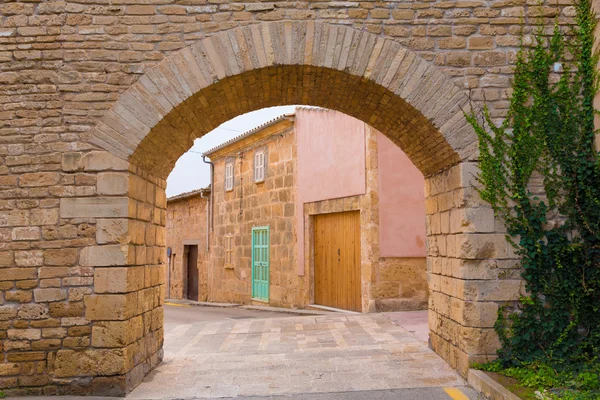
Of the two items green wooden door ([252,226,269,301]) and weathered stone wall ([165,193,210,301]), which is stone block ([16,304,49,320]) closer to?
green wooden door ([252,226,269,301])

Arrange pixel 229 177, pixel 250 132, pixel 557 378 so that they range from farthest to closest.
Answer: pixel 229 177 → pixel 250 132 → pixel 557 378

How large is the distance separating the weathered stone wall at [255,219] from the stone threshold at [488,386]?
7.28 metres

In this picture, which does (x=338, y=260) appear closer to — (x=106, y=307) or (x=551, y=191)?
(x=551, y=191)

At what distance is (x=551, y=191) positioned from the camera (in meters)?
5.08

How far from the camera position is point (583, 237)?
16.5 ft

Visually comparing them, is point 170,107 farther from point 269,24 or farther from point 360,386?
point 360,386

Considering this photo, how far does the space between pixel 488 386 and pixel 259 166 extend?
10.5 metres

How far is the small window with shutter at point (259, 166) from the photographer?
46.5 feet

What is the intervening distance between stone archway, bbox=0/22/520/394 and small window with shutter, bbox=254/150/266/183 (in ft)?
28.3

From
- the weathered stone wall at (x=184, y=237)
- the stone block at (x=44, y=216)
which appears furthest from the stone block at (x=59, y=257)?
the weathered stone wall at (x=184, y=237)

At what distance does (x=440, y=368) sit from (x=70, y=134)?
4.30 meters

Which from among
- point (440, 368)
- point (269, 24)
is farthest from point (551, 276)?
point (269, 24)

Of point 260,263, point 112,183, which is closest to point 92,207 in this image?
point 112,183

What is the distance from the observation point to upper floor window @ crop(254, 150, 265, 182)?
1417cm
